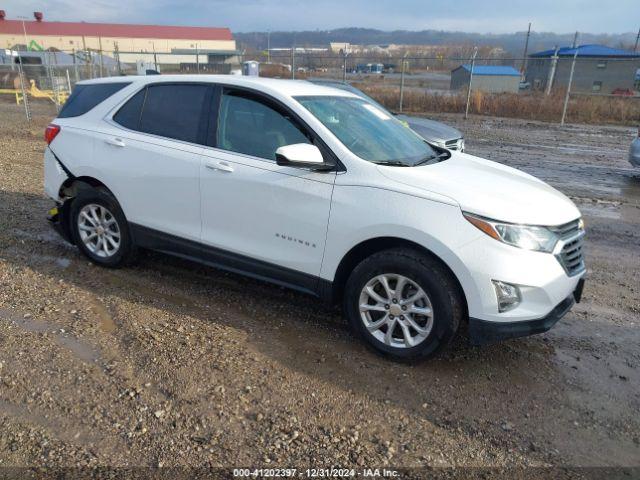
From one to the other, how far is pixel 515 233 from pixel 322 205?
131 cm

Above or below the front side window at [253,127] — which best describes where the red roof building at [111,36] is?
above

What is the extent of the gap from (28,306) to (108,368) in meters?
1.36

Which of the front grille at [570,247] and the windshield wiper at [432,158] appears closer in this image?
the front grille at [570,247]

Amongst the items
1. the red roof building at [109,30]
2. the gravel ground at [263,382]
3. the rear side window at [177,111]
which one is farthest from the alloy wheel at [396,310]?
the red roof building at [109,30]

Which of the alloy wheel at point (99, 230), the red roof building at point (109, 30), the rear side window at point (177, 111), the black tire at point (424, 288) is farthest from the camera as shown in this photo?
the red roof building at point (109, 30)

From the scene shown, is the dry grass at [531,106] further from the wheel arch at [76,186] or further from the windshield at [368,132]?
the wheel arch at [76,186]

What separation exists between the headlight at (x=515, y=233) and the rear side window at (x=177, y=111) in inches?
94.1

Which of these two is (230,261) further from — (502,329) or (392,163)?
(502,329)

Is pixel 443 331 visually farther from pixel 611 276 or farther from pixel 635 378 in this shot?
pixel 611 276

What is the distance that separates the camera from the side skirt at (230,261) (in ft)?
12.9

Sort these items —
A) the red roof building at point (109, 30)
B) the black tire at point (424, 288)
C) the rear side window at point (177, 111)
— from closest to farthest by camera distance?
the black tire at point (424, 288) < the rear side window at point (177, 111) < the red roof building at point (109, 30)

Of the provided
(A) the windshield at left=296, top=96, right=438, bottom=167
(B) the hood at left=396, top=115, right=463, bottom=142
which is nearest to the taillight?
(A) the windshield at left=296, top=96, right=438, bottom=167

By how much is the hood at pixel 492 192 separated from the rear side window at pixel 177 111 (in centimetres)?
171

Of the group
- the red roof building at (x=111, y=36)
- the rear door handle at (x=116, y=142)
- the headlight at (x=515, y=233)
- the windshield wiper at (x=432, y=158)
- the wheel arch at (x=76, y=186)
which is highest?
the red roof building at (x=111, y=36)
